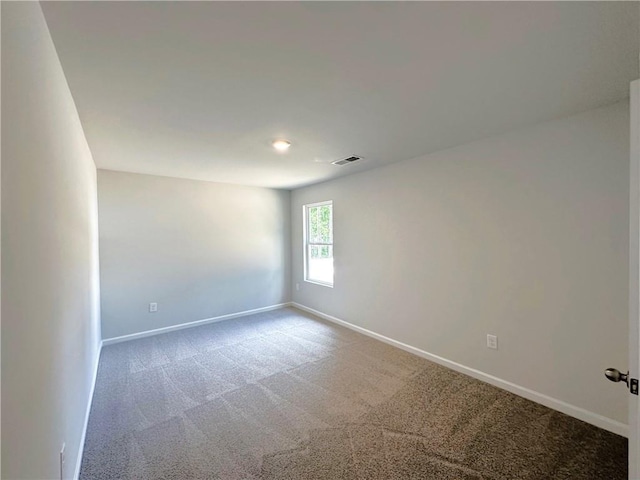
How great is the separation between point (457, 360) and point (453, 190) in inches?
69.0

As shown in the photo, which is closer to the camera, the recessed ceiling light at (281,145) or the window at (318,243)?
the recessed ceiling light at (281,145)

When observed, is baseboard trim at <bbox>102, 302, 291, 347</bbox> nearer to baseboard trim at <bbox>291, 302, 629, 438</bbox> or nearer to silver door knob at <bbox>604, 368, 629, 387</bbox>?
baseboard trim at <bbox>291, 302, 629, 438</bbox>

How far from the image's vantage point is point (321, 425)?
6.58ft

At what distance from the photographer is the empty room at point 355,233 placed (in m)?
1.12

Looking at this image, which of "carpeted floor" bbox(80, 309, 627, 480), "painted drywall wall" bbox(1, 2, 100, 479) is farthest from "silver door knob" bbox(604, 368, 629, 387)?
"painted drywall wall" bbox(1, 2, 100, 479)

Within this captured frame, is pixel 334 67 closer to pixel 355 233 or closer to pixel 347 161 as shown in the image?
pixel 347 161

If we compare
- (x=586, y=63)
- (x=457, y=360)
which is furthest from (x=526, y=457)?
(x=586, y=63)

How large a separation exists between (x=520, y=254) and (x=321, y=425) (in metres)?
2.14

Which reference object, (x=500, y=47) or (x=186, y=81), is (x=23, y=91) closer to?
(x=186, y=81)

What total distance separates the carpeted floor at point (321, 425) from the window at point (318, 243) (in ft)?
5.75

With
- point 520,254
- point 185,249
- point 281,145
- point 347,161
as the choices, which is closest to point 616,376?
point 520,254

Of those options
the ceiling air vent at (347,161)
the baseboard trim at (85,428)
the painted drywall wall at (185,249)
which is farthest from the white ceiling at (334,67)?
the baseboard trim at (85,428)

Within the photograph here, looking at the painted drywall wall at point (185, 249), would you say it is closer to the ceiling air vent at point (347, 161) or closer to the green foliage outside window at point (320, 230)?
the green foliage outside window at point (320, 230)

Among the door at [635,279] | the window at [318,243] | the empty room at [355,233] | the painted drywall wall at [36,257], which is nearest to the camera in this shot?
the painted drywall wall at [36,257]
